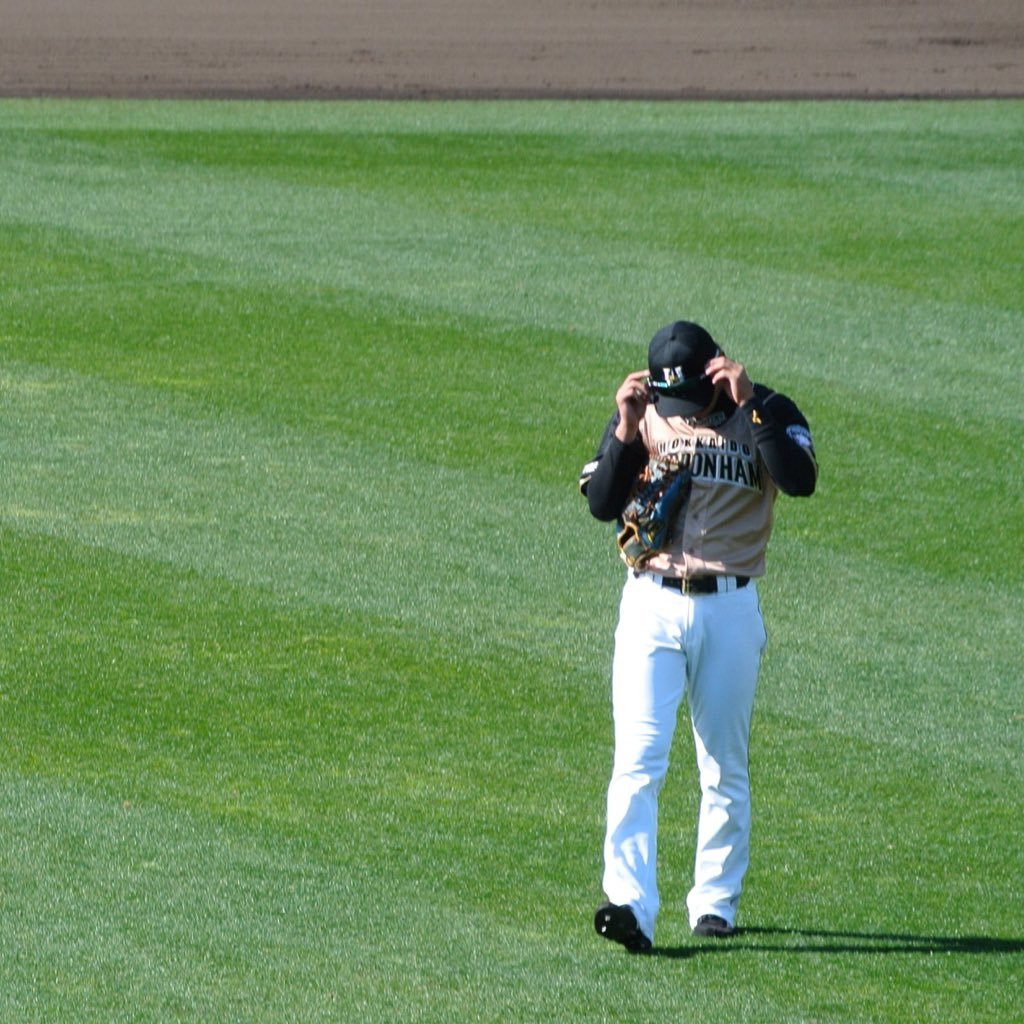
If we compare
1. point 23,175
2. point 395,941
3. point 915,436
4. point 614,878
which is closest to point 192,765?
point 395,941

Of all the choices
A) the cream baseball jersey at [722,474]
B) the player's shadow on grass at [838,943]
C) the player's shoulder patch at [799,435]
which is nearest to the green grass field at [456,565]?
the player's shadow on grass at [838,943]

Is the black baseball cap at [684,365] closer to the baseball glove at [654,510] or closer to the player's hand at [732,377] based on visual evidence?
the player's hand at [732,377]

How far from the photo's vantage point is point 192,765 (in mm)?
8016

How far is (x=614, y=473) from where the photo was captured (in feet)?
20.8

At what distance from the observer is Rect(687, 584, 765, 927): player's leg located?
6.25 meters

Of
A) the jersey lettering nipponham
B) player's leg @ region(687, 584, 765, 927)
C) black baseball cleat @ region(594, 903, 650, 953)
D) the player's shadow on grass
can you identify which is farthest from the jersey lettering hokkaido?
the player's shadow on grass

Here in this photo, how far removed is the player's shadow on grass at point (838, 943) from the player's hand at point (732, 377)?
1715 mm

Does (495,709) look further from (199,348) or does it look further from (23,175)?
(23,175)

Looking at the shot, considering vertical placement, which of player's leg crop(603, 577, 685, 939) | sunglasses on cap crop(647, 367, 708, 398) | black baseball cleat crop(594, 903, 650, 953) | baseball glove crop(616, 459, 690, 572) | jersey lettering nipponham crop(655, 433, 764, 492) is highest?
sunglasses on cap crop(647, 367, 708, 398)

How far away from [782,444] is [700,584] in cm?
50

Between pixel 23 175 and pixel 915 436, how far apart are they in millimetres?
9114

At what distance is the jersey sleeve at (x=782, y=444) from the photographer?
6180mm

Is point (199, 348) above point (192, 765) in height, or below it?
above

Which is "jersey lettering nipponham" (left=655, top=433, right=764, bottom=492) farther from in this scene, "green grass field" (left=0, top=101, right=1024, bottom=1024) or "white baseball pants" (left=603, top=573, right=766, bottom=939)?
"green grass field" (left=0, top=101, right=1024, bottom=1024)
